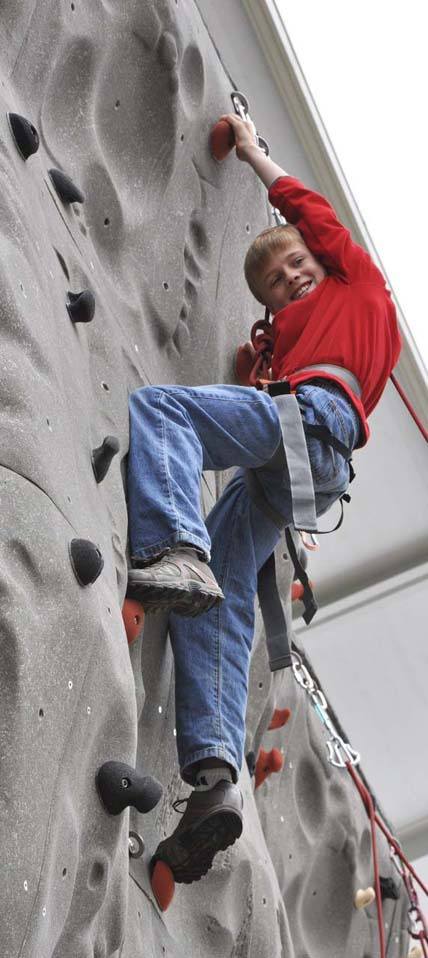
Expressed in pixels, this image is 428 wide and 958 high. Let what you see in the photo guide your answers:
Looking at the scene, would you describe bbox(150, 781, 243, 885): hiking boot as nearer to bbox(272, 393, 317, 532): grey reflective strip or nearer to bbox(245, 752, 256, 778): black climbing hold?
bbox(272, 393, 317, 532): grey reflective strip

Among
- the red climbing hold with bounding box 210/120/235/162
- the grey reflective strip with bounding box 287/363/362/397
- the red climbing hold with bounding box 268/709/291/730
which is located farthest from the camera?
the red climbing hold with bounding box 268/709/291/730

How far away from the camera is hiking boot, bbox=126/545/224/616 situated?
242 centimetres

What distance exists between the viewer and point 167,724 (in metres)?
2.80

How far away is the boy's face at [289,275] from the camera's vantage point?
316 cm

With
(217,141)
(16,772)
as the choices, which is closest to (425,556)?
(217,141)

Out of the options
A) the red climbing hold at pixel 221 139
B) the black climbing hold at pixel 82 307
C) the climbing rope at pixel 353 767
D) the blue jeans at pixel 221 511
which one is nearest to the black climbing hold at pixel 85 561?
the blue jeans at pixel 221 511

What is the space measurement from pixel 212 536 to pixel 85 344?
2.00 feet

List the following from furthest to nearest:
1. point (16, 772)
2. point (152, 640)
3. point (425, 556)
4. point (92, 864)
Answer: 1. point (425, 556)
2. point (152, 640)
3. point (92, 864)
4. point (16, 772)

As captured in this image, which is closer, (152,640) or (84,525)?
(84,525)

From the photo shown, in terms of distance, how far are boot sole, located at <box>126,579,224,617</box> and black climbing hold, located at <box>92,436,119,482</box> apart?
0.19m

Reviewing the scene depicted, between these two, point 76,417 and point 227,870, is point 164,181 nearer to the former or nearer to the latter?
point 76,417

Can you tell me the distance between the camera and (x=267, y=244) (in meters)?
3.21

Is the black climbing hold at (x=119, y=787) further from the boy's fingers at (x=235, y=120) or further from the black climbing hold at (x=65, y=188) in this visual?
the boy's fingers at (x=235, y=120)

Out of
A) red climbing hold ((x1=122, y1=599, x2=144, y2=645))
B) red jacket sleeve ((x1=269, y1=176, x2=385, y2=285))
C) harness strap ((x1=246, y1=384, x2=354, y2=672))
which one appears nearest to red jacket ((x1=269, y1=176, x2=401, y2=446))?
red jacket sleeve ((x1=269, y1=176, x2=385, y2=285))
